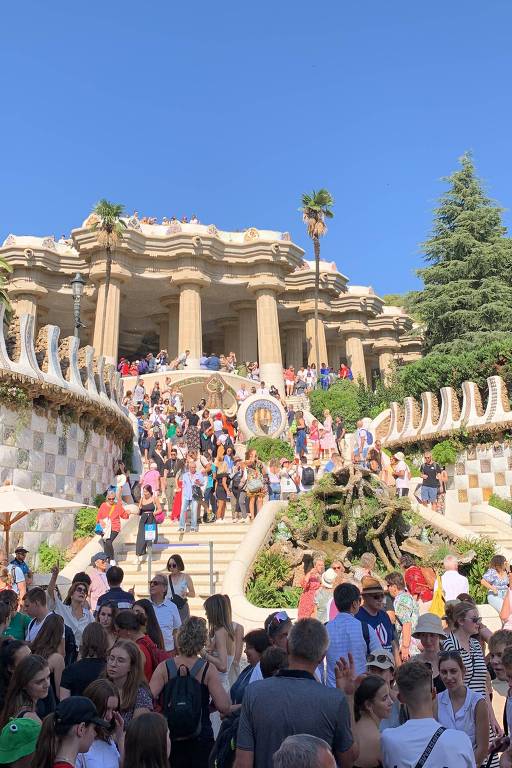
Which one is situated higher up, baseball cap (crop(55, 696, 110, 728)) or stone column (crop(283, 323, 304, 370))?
stone column (crop(283, 323, 304, 370))

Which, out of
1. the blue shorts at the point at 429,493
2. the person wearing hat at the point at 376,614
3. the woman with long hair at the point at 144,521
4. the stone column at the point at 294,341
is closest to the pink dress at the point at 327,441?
the blue shorts at the point at 429,493

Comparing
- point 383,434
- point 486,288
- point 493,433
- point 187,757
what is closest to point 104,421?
point 493,433

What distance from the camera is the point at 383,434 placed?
29.8 meters

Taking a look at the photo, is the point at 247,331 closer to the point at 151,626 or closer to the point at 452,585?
the point at 452,585

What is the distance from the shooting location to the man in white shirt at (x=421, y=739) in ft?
10.4

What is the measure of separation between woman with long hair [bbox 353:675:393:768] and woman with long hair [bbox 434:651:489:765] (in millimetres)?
614

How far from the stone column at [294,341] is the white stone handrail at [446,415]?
2203cm

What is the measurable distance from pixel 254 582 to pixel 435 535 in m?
4.81

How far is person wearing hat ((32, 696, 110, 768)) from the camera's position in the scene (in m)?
3.11

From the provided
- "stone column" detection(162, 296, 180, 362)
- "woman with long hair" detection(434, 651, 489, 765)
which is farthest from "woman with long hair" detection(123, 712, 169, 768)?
"stone column" detection(162, 296, 180, 362)

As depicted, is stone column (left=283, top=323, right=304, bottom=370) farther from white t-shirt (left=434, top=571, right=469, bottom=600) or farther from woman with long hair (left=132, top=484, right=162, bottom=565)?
white t-shirt (left=434, top=571, right=469, bottom=600)

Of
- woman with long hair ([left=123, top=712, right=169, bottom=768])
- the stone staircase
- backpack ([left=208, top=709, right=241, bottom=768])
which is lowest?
backpack ([left=208, top=709, right=241, bottom=768])

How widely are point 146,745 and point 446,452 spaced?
21.4 meters

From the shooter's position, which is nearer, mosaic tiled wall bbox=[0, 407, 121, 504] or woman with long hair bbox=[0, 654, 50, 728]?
woman with long hair bbox=[0, 654, 50, 728]
